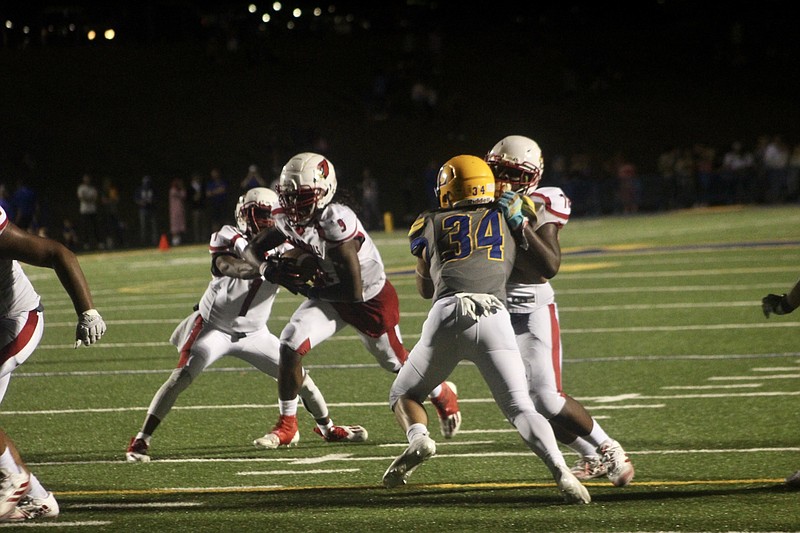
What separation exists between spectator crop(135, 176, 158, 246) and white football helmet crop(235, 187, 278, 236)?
2102cm

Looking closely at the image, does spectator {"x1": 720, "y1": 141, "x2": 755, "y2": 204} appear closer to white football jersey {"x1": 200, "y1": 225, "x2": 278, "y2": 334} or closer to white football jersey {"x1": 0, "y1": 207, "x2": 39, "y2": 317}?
white football jersey {"x1": 200, "y1": 225, "x2": 278, "y2": 334}

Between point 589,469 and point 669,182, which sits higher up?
point 669,182

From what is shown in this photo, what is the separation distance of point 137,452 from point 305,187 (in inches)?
64.9

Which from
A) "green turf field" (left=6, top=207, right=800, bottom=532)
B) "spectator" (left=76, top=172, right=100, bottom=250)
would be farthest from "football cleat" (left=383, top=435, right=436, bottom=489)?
"spectator" (left=76, top=172, right=100, bottom=250)

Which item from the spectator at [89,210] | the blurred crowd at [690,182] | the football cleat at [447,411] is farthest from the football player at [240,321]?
the blurred crowd at [690,182]

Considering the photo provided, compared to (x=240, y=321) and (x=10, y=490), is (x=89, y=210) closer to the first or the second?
(x=240, y=321)

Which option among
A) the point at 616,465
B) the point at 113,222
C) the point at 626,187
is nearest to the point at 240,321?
the point at 616,465

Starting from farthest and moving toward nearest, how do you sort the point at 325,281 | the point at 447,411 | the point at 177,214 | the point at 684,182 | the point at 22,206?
the point at 684,182 < the point at 177,214 < the point at 22,206 < the point at 325,281 < the point at 447,411

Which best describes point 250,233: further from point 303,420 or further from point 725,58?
point 725,58

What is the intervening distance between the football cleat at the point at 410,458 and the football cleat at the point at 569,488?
545 millimetres

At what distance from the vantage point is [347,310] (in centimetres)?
728

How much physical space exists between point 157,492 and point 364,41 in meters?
37.6

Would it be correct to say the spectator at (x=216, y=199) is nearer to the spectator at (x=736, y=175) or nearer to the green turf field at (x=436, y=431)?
the spectator at (x=736, y=175)

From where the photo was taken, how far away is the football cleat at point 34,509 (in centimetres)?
551
